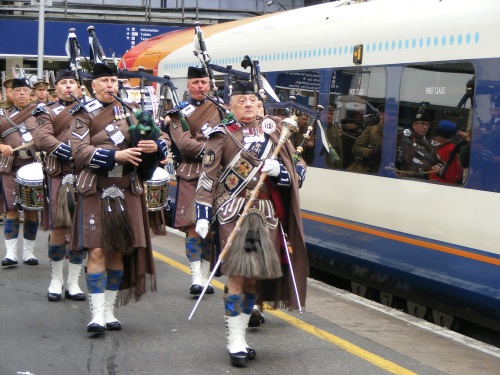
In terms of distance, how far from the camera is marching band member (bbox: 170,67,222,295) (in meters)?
8.55

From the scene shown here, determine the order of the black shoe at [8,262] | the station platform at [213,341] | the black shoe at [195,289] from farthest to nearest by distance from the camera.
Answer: the black shoe at [8,262] < the black shoe at [195,289] < the station platform at [213,341]

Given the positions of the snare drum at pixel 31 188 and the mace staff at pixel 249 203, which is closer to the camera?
the mace staff at pixel 249 203

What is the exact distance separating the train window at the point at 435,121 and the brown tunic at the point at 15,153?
161 inches

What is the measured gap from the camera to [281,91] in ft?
36.1

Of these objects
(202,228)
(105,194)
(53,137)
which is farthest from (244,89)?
(53,137)

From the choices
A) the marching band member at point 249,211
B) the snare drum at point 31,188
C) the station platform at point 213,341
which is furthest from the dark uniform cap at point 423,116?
the snare drum at point 31,188

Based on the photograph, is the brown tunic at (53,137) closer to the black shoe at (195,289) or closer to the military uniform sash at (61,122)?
the military uniform sash at (61,122)

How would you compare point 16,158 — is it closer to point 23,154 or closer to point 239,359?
point 23,154

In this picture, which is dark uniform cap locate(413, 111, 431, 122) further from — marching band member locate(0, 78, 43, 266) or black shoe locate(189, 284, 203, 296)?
marching band member locate(0, 78, 43, 266)

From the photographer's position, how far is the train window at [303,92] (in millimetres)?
10289

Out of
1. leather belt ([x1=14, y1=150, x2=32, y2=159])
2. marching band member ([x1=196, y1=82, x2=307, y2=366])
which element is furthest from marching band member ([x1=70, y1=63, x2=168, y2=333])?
leather belt ([x1=14, y1=150, x2=32, y2=159])

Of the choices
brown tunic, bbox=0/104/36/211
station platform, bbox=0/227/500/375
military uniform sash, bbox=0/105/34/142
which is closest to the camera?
station platform, bbox=0/227/500/375

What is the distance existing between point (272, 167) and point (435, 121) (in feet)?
8.39

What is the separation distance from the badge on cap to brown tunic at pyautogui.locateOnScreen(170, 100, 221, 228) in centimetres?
217
